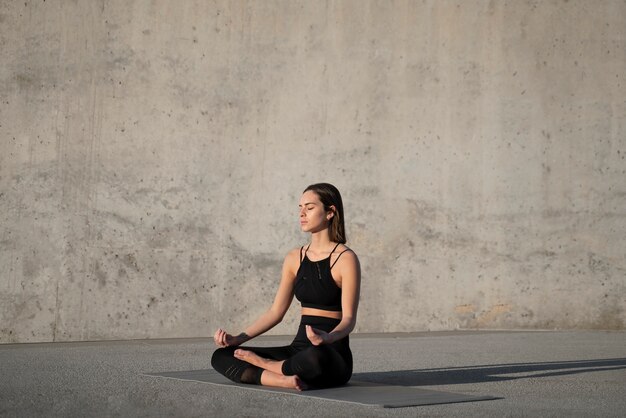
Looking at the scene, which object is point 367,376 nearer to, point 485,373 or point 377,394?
point 485,373

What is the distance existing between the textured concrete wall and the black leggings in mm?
3883

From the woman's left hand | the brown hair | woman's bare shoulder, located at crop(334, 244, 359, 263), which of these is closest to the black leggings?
the woman's left hand

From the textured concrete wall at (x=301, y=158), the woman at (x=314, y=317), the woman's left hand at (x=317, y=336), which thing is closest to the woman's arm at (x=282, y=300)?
the woman at (x=314, y=317)

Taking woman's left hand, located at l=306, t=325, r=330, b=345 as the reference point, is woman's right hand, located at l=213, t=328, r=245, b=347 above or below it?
below

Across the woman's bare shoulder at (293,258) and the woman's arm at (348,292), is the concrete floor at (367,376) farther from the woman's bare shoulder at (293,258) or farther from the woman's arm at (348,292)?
the woman's bare shoulder at (293,258)

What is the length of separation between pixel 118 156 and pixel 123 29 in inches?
46.2

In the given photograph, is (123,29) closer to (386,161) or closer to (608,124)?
(386,161)

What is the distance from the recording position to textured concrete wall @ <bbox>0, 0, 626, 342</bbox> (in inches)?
318

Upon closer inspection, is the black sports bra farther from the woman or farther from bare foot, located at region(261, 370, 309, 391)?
bare foot, located at region(261, 370, 309, 391)

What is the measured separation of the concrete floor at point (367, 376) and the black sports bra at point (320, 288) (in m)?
0.62

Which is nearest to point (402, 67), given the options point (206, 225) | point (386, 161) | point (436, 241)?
point (386, 161)

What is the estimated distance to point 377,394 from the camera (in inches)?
165

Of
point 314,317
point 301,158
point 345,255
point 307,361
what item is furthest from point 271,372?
point 301,158

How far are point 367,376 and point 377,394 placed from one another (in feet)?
3.35
